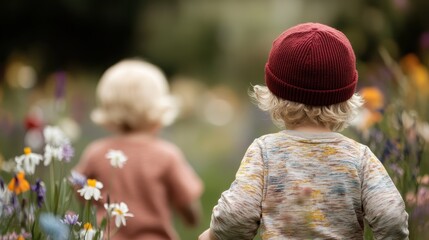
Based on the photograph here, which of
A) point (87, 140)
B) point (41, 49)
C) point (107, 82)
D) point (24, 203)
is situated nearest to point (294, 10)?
point (41, 49)

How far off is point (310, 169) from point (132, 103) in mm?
2187

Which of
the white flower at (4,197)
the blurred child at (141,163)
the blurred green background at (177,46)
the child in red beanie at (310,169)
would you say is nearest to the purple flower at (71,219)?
the white flower at (4,197)

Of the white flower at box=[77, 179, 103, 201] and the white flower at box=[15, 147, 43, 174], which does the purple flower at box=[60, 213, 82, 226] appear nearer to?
the white flower at box=[77, 179, 103, 201]

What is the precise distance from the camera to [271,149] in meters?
2.59

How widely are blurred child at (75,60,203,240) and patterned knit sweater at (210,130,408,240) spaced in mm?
1688

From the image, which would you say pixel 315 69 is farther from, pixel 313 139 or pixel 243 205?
pixel 243 205

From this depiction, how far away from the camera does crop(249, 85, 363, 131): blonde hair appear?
2600 millimetres

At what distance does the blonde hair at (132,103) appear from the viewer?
15.2 feet

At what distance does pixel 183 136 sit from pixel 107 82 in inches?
170

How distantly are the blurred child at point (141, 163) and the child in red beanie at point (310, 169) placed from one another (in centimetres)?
168

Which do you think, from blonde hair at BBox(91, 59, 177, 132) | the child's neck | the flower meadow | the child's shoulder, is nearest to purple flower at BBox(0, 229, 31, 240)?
the flower meadow

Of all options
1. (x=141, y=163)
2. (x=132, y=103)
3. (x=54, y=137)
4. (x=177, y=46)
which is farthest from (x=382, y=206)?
(x=177, y=46)

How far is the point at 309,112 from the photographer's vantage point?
260 centimetres

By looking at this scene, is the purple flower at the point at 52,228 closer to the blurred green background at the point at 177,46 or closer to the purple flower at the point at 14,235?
the purple flower at the point at 14,235
